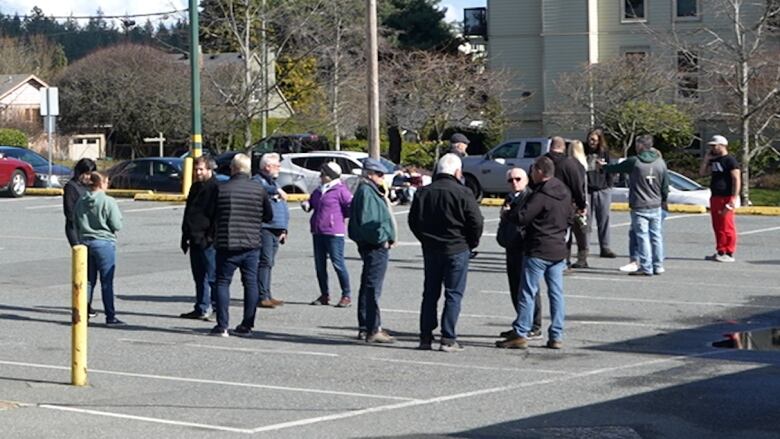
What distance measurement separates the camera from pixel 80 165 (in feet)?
50.9

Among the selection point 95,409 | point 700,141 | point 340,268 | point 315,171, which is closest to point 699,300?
point 340,268

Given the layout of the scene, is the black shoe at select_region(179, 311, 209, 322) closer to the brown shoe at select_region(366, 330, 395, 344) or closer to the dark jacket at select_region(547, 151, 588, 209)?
the brown shoe at select_region(366, 330, 395, 344)

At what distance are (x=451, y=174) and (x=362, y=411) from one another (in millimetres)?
3409

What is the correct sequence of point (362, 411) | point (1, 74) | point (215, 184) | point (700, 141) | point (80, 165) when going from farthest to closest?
point (1, 74) → point (700, 141) → point (80, 165) → point (215, 184) → point (362, 411)

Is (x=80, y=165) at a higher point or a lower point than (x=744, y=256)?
higher

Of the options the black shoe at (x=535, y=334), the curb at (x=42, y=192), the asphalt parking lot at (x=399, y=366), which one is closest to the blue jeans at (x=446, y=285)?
the asphalt parking lot at (x=399, y=366)

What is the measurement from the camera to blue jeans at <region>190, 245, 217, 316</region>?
14844 millimetres

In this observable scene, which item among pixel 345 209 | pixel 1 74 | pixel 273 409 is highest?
pixel 1 74

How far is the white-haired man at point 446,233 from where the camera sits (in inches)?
497

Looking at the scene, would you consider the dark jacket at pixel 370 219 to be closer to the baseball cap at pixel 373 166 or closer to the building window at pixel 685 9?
the baseball cap at pixel 373 166

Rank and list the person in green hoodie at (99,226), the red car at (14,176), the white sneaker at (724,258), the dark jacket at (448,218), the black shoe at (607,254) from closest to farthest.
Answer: the dark jacket at (448,218) → the person in green hoodie at (99,226) → the white sneaker at (724,258) → the black shoe at (607,254) → the red car at (14,176)

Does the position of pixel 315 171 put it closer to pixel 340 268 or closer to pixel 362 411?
pixel 340 268

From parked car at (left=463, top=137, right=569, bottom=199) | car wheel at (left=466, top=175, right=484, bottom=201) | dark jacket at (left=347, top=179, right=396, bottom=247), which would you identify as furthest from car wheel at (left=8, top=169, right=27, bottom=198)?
dark jacket at (left=347, top=179, right=396, bottom=247)

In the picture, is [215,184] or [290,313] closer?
[215,184]
